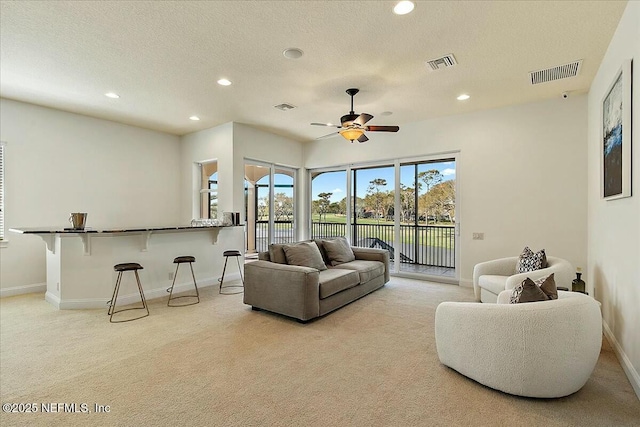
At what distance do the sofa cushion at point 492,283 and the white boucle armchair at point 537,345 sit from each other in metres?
1.44

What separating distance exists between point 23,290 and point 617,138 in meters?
7.76

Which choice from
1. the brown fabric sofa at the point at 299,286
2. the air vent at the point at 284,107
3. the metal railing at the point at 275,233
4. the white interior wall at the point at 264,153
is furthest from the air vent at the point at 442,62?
the metal railing at the point at 275,233

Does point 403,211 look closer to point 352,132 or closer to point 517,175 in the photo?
point 517,175

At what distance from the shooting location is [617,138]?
9.14ft

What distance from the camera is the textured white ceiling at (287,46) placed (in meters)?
2.64

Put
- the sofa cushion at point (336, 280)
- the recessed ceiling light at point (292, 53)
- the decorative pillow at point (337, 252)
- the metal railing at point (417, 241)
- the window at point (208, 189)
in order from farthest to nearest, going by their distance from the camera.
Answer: the window at point (208, 189)
the metal railing at point (417, 241)
the decorative pillow at point (337, 252)
the sofa cushion at point (336, 280)
the recessed ceiling light at point (292, 53)

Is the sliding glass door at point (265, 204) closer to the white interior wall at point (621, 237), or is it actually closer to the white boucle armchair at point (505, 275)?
the white boucle armchair at point (505, 275)

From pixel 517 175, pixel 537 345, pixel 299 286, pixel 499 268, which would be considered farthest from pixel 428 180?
pixel 537 345

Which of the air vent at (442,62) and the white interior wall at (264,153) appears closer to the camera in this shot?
the air vent at (442,62)

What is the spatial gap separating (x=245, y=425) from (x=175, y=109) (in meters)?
4.74

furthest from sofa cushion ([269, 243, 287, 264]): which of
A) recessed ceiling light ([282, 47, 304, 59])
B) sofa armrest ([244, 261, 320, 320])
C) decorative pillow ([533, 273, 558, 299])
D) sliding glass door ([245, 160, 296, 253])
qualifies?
decorative pillow ([533, 273, 558, 299])

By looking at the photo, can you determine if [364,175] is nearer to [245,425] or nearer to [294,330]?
[294,330]

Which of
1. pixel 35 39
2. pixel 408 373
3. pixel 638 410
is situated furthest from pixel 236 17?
pixel 638 410

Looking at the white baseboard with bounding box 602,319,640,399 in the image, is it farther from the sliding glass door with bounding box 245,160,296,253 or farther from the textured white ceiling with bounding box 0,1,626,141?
the sliding glass door with bounding box 245,160,296,253
